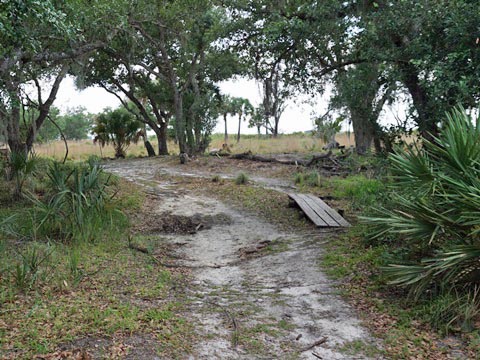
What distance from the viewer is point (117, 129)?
22781 mm

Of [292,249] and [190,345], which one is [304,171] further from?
[190,345]

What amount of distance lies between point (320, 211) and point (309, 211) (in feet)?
0.78

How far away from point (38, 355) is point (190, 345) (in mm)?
1219

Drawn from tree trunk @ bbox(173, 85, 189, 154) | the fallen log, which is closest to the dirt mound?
the fallen log

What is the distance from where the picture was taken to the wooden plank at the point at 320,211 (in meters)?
8.12

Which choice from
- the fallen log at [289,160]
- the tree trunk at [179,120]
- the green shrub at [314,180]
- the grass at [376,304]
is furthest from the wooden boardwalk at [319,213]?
the tree trunk at [179,120]

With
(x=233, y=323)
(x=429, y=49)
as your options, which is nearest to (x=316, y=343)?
(x=233, y=323)

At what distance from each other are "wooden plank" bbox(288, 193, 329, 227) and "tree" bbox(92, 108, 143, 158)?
49.5ft

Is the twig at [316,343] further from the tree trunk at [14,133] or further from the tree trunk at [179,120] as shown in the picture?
the tree trunk at [179,120]

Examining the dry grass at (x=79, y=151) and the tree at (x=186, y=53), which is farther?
the dry grass at (x=79, y=151)

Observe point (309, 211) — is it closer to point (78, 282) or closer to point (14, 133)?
point (78, 282)

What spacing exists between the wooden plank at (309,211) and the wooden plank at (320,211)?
0.06 meters

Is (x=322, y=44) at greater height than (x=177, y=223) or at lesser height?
greater

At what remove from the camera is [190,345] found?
3756mm
